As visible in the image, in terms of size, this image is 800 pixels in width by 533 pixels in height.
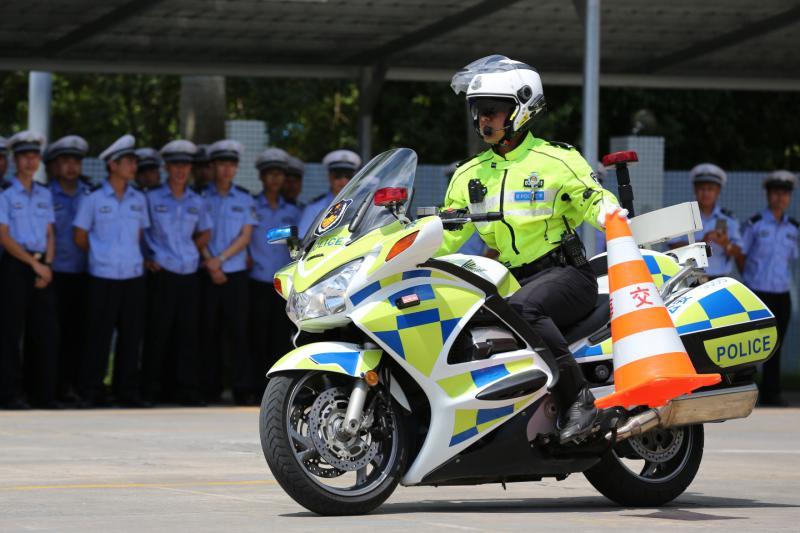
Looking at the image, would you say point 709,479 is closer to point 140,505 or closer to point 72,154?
point 140,505

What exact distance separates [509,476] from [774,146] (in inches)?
894

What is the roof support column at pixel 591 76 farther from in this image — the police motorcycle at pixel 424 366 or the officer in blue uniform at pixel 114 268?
the police motorcycle at pixel 424 366

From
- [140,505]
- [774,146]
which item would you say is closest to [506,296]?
[140,505]

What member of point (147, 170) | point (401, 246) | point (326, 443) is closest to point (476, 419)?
point (326, 443)

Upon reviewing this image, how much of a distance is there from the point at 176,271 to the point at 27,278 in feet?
4.43

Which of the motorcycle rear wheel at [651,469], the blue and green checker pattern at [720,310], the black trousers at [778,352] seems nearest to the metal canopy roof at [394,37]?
the black trousers at [778,352]

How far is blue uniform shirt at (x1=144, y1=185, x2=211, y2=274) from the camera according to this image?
15133 mm

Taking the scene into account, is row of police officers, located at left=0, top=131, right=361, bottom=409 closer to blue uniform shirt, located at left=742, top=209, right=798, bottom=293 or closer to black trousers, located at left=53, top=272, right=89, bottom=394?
black trousers, located at left=53, top=272, right=89, bottom=394

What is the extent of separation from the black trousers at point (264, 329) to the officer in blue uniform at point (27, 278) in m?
1.96

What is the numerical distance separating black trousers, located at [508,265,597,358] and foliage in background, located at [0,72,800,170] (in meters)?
19.4

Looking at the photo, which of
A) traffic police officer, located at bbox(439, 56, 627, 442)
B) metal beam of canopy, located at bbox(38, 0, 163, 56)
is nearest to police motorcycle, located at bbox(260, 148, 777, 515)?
traffic police officer, located at bbox(439, 56, 627, 442)

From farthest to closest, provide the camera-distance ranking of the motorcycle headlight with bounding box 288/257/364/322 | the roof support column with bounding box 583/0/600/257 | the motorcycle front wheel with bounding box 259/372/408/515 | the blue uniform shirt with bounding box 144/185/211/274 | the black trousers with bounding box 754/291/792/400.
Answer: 1. the black trousers with bounding box 754/291/792/400
2. the blue uniform shirt with bounding box 144/185/211/274
3. the roof support column with bounding box 583/0/600/257
4. the motorcycle headlight with bounding box 288/257/364/322
5. the motorcycle front wheel with bounding box 259/372/408/515

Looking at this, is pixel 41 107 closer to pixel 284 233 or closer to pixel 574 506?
pixel 284 233

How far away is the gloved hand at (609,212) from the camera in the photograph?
8195mm
